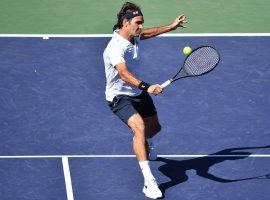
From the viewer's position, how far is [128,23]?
10211mm

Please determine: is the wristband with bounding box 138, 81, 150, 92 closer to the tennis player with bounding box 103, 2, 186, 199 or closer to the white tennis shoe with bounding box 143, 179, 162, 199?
the tennis player with bounding box 103, 2, 186, 199

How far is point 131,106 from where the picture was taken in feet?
33.7

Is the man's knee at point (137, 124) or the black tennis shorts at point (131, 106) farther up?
the black tennis shorts at point (131, 106)

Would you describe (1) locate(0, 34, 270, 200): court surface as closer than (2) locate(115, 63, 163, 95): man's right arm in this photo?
No

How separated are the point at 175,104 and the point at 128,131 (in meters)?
1.19

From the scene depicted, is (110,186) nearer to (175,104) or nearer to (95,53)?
(175,104)

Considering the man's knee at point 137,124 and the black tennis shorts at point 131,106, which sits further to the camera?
the black tennis shorts at point 131,106

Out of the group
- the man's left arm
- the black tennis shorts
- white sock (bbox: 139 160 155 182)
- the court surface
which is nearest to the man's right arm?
the black tennis shorts

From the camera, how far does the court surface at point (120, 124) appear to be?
10.4m

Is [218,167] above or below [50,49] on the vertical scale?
below

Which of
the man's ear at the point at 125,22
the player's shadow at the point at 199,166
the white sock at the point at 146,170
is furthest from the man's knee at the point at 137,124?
the man's ear at the point at 125,22

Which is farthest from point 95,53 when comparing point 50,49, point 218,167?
point 218,167

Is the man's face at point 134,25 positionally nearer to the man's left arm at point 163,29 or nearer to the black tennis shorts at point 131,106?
the man's left arm at point 163,29

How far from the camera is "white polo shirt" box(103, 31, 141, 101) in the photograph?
1006 cm
